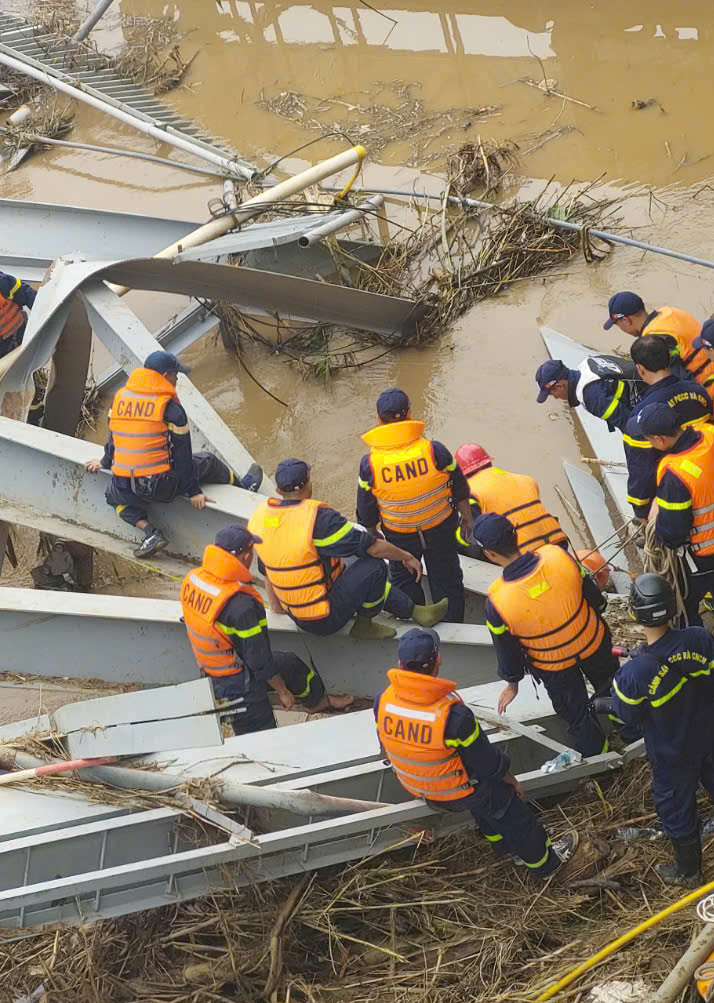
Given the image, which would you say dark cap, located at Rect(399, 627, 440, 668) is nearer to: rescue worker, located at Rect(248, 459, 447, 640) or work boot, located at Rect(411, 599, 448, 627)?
rescue worker, located at Rect(248, 459, 447, 640)

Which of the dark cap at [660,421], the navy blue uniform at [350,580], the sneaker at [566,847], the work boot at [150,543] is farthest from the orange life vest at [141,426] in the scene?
the sneaker at [566,847]

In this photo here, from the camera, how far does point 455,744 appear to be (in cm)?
469

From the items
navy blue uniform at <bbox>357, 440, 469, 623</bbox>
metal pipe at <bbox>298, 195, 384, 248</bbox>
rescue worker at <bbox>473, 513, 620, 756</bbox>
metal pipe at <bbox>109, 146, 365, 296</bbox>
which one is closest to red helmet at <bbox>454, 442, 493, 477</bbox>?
navy blue uniform at <bbox>357, 440, 469, 623</bbox>

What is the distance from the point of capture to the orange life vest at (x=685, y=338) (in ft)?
21.4

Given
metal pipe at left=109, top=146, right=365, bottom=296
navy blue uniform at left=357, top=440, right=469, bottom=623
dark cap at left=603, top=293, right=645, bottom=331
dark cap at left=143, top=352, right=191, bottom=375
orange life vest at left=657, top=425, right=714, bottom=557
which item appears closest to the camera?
orange life vest at left=657, top=425, right=714, bottom=557

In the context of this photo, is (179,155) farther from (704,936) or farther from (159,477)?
(704,936)

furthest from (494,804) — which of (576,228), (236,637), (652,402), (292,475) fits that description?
(576,228)

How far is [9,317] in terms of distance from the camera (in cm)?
943

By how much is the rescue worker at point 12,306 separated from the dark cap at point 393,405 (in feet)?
14.5

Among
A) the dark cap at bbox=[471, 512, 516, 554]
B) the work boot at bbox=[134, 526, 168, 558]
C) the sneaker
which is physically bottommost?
the sneaker

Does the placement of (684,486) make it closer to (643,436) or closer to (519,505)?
(643,436)

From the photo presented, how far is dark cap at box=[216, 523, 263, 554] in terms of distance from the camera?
18.7 ft

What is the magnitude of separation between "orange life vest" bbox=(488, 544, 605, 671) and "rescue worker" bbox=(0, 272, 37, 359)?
600cm

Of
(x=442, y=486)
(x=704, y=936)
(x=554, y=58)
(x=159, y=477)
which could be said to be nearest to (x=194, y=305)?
(x=159, y=477)
